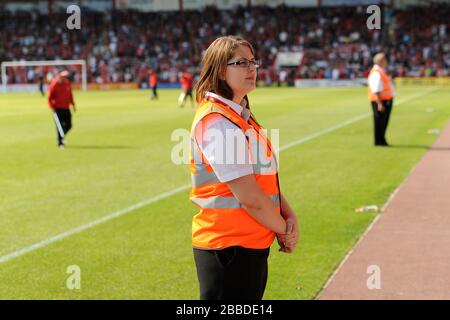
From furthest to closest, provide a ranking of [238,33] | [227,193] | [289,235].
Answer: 1. [238,33]
2. [289,235]
3. [227,193]

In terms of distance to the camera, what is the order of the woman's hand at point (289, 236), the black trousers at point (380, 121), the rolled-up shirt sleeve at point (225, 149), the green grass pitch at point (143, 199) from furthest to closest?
the black trousers at point (380, 121) → the green grass pitch at point (143, 199) → the woman's hand at point (289, 236) → the rolled-up shirt sleeve at point (225, 149)

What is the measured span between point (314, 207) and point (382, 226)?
4.52 feet

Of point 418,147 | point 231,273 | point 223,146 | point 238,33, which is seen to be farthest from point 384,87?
point 238,33

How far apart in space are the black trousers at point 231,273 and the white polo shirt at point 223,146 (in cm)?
41

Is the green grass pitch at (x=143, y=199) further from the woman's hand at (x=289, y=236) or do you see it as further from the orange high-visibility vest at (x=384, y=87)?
the woman's hand at (x=289, y=236)

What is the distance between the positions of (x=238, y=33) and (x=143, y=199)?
55.5 m

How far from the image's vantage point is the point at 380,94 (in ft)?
54.0

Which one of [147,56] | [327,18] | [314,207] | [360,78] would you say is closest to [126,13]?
[147,56]

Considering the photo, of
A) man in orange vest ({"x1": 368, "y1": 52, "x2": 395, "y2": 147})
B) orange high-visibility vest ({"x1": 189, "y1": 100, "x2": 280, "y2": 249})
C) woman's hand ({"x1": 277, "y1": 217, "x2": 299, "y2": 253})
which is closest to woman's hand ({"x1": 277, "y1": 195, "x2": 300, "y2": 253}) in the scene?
woman's hand ({"x1": 277, "y1": 217, "x2": 299, "y2": 253})

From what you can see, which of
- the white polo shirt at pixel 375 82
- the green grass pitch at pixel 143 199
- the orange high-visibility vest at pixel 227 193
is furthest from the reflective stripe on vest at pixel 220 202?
the white polo shirt at pixel 375 82

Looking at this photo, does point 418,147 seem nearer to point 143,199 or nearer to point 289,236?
point 143,199

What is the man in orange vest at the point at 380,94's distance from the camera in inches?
640

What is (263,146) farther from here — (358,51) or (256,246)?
(358,51)

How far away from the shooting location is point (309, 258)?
739 cm
